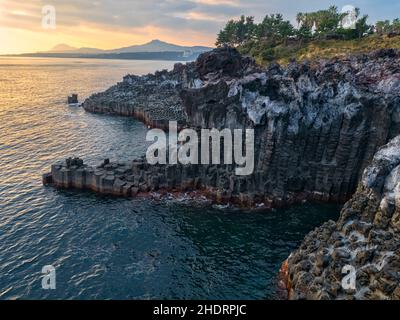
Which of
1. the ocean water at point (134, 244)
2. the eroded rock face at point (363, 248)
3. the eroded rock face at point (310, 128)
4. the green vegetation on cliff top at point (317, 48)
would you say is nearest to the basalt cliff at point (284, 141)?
the eroded rock face at point (310, 128)

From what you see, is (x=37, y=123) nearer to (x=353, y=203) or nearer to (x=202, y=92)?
(x=202, y=92)

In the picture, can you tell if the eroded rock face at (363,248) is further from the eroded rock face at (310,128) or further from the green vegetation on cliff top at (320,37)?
the green vegetation on cliff top at (320,37)

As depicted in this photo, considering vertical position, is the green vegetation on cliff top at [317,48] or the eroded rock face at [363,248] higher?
the green vegetation on cliff top at [317,48]

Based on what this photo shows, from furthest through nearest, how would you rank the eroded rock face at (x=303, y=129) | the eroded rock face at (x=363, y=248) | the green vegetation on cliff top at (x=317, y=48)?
the green vegetation on cliff top at (x=317, y=48), the eroded rock face at (x=303, y=129), the eroded rock face at (x=363, y=248)

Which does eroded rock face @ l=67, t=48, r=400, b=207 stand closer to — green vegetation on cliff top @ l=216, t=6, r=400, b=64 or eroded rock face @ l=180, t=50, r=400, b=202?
eroded rock face @ l=180, t=50, r=400, b=202

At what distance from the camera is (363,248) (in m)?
36.6

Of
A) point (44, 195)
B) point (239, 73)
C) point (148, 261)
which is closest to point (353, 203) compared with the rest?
point (148, 261)

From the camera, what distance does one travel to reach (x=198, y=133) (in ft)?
230

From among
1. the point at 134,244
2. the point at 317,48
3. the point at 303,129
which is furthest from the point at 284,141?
the point at 317,48

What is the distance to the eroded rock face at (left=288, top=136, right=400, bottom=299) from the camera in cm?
3325

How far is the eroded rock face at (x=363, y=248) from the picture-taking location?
109 feet

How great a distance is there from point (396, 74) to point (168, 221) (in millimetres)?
47029

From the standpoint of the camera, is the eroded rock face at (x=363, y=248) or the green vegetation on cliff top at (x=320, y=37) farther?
the green vegetation on cliff top at (x=320, y=37)

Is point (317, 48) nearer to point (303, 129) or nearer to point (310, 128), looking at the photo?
point (310, 128)
